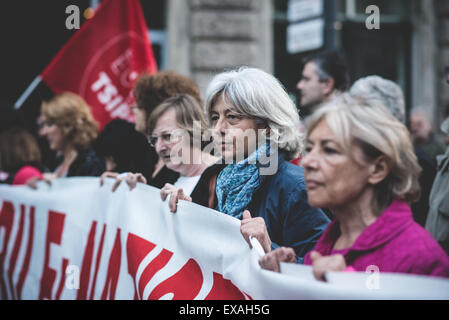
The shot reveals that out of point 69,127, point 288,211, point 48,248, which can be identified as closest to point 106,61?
point 69,127

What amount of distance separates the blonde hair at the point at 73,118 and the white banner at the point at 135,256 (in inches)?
23.0

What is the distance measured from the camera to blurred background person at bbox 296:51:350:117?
4.70 metres

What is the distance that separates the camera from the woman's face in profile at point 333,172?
1925mm

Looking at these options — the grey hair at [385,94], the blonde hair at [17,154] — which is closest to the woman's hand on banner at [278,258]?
the grey hair at [385,94]

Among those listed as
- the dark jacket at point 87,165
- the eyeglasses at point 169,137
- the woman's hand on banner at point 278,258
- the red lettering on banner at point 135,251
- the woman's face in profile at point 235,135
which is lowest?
the red lettering on banner at point 135,251

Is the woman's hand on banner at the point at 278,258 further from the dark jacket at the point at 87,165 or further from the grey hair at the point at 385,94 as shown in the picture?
the dark jacket at the point at 87,165

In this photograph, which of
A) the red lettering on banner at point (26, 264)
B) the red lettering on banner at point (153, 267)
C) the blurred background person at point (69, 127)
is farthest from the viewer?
the blurred background person at point (69, 127)

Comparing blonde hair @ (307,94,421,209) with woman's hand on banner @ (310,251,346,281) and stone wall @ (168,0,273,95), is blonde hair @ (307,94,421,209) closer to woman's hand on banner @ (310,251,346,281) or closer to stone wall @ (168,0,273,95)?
woman's hand on banner @ (310,251,346,281)

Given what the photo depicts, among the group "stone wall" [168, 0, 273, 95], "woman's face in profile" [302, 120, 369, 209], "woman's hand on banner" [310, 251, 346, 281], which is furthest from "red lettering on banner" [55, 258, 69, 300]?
"stone wall" [168, 0, 273, 95]

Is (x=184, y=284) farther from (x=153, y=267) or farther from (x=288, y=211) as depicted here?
(x=288, y=211)

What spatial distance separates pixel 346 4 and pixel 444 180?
6.37 meters

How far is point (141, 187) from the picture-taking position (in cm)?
349

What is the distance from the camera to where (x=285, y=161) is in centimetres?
278
